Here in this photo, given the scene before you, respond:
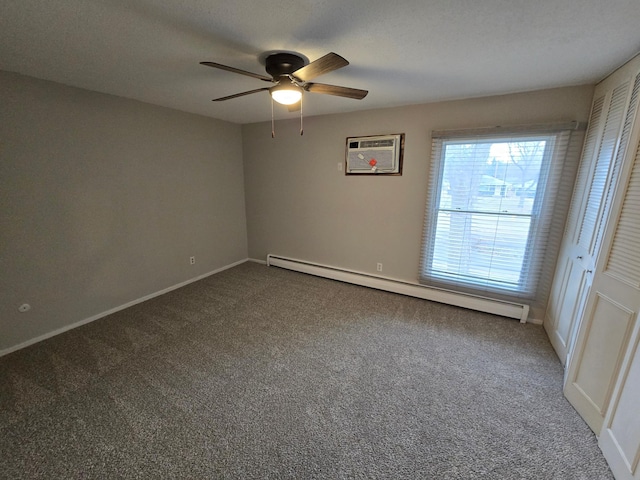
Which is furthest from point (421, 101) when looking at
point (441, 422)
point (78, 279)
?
point (78, 279)

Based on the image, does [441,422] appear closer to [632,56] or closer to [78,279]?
[632,56]

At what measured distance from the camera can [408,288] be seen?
3.21 meters

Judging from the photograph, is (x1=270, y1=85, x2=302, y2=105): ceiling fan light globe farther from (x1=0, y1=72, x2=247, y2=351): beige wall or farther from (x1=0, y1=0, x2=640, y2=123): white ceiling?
(x1=0, y1=72, x2=247, y2=351): beige wall

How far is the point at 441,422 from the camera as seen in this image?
5.20ft

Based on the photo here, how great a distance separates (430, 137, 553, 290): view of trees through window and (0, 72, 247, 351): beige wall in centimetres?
323

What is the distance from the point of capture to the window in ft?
7.88

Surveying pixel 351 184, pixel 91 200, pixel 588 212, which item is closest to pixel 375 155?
pixel 351 184

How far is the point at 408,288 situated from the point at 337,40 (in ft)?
8.80

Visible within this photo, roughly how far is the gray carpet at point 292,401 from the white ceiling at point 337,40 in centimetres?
226

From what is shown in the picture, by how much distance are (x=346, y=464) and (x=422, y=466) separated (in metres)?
0.40

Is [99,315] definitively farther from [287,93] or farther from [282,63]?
[282,63]

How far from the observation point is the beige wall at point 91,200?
2131mm

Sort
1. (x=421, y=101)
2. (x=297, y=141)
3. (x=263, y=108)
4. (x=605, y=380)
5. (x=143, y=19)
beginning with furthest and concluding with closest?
1. (x=297, y=141)
2. (x=263, y=108)
3. (x=421, y=101)
4. (x=605, y=380)
5. (x=143, y=19)

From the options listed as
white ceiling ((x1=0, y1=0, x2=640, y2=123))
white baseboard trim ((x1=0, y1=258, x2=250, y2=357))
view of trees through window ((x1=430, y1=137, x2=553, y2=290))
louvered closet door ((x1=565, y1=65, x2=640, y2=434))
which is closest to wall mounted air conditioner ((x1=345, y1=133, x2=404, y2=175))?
view of trees through window ((x1=430, y1=137, x2=553, y2=290))
